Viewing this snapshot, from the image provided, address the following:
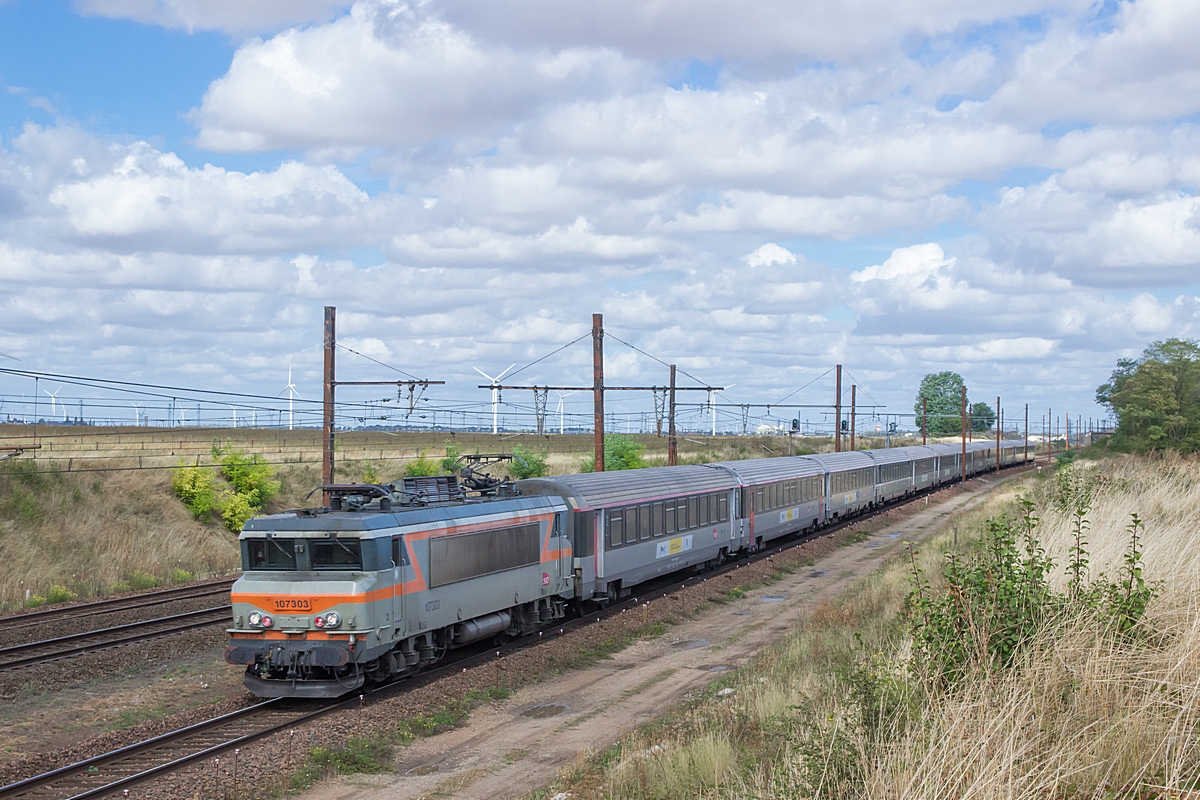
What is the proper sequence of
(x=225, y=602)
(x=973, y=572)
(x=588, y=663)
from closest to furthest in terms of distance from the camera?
1. (x=973, y=572)
2. (x=588, y=663)
3. (x=225, y=602)

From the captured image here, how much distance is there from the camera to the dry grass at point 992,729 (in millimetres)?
6672

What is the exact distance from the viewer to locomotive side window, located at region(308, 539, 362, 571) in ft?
49.6

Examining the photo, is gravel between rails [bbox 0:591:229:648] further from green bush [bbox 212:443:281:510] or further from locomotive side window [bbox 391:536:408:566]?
green bush [bbox 212:443:281:510]

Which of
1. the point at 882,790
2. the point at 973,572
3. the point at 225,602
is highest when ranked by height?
the point at 973,572

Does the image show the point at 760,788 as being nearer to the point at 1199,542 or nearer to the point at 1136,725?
the point at 1136,725

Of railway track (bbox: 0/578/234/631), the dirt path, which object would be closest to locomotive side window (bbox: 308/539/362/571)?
the dirt path

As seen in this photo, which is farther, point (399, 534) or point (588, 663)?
point (588, 663)

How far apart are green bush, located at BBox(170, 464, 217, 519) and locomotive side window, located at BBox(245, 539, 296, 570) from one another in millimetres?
30158

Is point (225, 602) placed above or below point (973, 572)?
below

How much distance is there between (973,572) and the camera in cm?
1006

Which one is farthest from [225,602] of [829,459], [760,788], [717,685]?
[829,459]

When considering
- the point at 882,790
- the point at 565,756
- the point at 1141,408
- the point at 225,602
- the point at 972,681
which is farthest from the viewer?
the point at 1141,408

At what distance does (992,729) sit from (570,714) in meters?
9.32

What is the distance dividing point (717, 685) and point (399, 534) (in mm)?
5663
